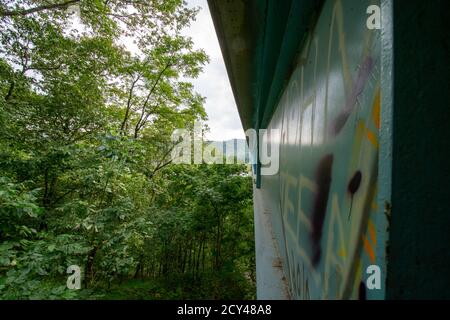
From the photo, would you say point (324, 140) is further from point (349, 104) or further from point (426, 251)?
point (426, 251)

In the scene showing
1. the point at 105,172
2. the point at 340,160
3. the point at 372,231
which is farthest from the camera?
the point at 105,172

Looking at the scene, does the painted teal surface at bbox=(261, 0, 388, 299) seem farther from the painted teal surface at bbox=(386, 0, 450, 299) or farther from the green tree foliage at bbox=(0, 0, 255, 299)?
the green tree foliage at bbox=(0, 0, 255, 299)

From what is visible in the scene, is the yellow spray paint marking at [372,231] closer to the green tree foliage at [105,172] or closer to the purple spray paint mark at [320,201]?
the purple spray paint mark at [320,201]

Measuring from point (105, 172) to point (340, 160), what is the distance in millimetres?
6090

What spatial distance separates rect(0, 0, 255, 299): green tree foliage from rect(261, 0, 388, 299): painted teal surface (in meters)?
3.87

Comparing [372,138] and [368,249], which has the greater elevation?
[372,138]

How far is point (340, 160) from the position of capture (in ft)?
2.54

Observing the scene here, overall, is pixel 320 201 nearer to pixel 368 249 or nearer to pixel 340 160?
pixel 340 160

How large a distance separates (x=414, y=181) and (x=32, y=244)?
551 centimetres

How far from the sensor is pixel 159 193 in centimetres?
1079

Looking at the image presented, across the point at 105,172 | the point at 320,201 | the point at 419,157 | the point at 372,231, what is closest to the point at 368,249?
the point at 372,231

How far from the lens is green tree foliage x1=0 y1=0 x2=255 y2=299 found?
15.5ft

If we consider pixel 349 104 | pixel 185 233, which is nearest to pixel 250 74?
pixel 349 104

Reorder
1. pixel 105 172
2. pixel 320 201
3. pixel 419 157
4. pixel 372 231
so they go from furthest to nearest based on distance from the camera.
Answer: pixel 105 172 < pixel 320 201 < pixel 372 231 < pixel 419 157
